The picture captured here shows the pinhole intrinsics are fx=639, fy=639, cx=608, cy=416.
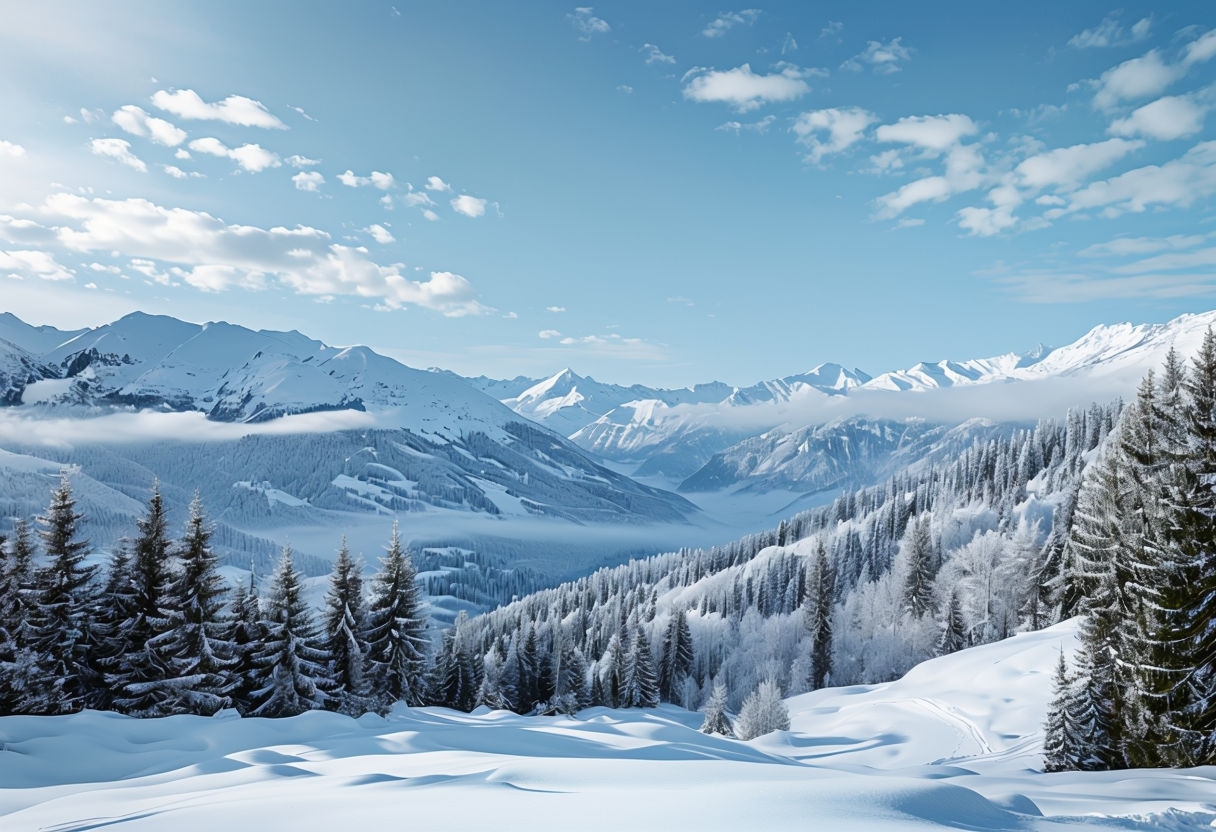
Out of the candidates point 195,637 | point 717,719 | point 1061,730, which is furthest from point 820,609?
point 195,637

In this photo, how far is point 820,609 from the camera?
6494 cm

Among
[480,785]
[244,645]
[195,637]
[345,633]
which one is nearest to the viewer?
[480,785]

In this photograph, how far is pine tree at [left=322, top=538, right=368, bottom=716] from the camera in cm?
3070

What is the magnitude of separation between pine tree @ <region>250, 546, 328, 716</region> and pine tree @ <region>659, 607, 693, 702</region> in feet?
182

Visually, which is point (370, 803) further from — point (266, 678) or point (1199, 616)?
point (266, 678)

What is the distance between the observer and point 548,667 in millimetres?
66000

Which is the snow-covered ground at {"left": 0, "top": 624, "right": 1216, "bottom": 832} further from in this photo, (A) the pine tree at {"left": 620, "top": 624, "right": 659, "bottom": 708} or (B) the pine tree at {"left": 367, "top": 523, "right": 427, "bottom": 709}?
(A) the pine tree at {"left": 620, "top": 624, "right": 659, "bottom": 708}

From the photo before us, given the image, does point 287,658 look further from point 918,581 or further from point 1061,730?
point 918,581

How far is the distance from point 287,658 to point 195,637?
3761 mm

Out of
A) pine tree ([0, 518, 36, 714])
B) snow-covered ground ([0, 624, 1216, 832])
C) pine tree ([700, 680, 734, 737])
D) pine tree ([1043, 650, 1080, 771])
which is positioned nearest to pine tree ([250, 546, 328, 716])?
pine tree ([0, 518, 36, 714])

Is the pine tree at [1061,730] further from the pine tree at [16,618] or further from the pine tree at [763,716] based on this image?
the pine tree at [16,618]

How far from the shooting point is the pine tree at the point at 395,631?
32.4 metres

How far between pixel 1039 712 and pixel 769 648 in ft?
215

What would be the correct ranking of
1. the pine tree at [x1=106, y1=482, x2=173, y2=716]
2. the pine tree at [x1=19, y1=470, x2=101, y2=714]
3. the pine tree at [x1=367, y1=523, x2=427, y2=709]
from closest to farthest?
the pine tree at [x1=19, y1=470, x2=101, y2=714]
the pine tree at [x1=106, y1=482, x2=173, y2=716]
the pine tree at [x1=367, y1=523, x2=427, y2=709]
